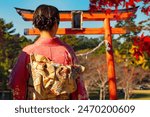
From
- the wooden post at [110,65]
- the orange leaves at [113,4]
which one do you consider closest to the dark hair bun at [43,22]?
the orange leaves at [113,4]

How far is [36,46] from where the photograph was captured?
2982mm

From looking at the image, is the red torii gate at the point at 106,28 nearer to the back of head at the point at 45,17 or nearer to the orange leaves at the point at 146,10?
the orange leaves at the point at 146,10

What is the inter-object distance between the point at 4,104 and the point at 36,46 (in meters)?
0.46

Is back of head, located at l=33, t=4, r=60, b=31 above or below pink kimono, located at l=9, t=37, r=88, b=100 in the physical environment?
above

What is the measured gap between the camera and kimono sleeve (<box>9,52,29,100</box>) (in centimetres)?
290

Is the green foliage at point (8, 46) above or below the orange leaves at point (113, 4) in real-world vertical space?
below

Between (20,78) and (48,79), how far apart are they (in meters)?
0.19

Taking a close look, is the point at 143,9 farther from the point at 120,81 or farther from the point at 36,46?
the point at 120,81

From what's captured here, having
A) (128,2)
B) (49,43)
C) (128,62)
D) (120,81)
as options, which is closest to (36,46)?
(49,43)

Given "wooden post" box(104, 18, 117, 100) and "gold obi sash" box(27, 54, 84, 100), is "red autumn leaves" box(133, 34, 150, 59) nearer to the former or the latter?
"gold obi sash" box(27, 54, 84, 100)

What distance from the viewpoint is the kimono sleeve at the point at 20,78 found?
9.51ft

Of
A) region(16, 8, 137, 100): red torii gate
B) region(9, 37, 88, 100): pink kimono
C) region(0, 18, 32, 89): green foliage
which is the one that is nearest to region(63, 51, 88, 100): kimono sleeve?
region(9, 37, 88, 100): pink kimono

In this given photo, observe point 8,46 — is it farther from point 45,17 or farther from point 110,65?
point 45,17

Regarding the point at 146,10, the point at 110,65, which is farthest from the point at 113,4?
the point at 110,65
